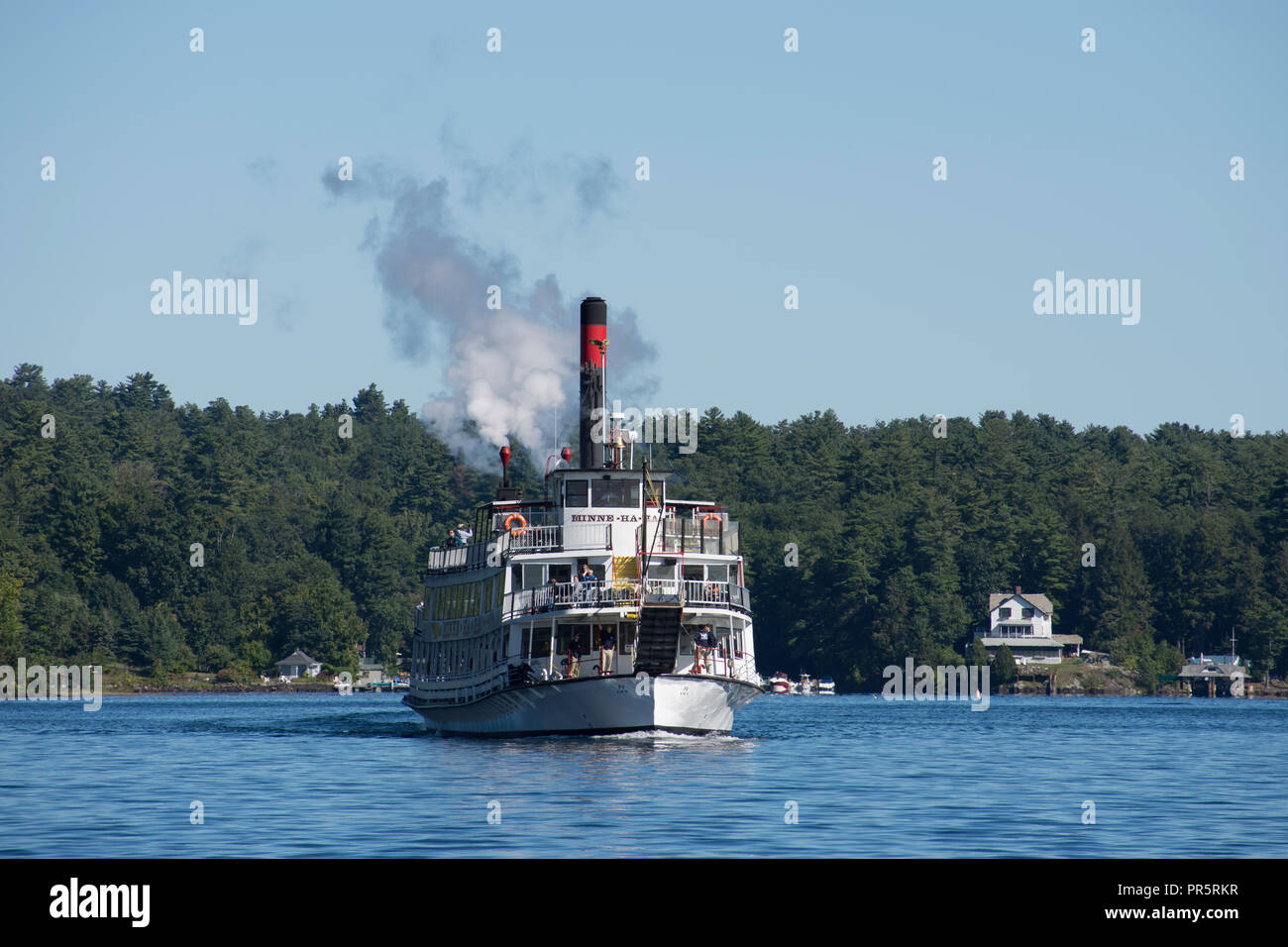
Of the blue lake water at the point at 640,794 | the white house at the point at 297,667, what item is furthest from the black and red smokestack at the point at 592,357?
the white house at the point at 297,667

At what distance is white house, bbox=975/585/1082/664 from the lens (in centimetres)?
18425

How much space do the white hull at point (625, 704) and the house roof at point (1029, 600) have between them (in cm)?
12885

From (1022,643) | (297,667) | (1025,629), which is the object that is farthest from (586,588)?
(297,667)

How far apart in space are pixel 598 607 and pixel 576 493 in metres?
7.23

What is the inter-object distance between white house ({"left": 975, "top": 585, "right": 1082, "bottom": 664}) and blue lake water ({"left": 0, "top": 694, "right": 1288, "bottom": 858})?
10286cm

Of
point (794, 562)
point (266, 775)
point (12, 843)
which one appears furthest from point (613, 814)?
point (794, 562)

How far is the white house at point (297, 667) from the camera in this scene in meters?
197

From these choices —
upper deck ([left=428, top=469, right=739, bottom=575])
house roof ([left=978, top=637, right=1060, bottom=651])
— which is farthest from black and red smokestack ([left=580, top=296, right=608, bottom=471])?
house roof ([left=978, top=637, right=1060, bottom=651])

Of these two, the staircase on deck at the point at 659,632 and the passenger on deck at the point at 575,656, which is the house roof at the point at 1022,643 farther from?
the staircase on deck at the point at 659,632

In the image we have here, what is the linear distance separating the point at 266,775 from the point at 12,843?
56.6 ft

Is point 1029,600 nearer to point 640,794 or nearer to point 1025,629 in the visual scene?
point 1025,629

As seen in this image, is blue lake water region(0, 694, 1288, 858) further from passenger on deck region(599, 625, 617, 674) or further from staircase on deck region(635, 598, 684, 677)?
staircase on deck region(635, 598, 684, 677)

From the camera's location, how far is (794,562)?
7830 inches

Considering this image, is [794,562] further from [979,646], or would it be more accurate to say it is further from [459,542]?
[459,542]
